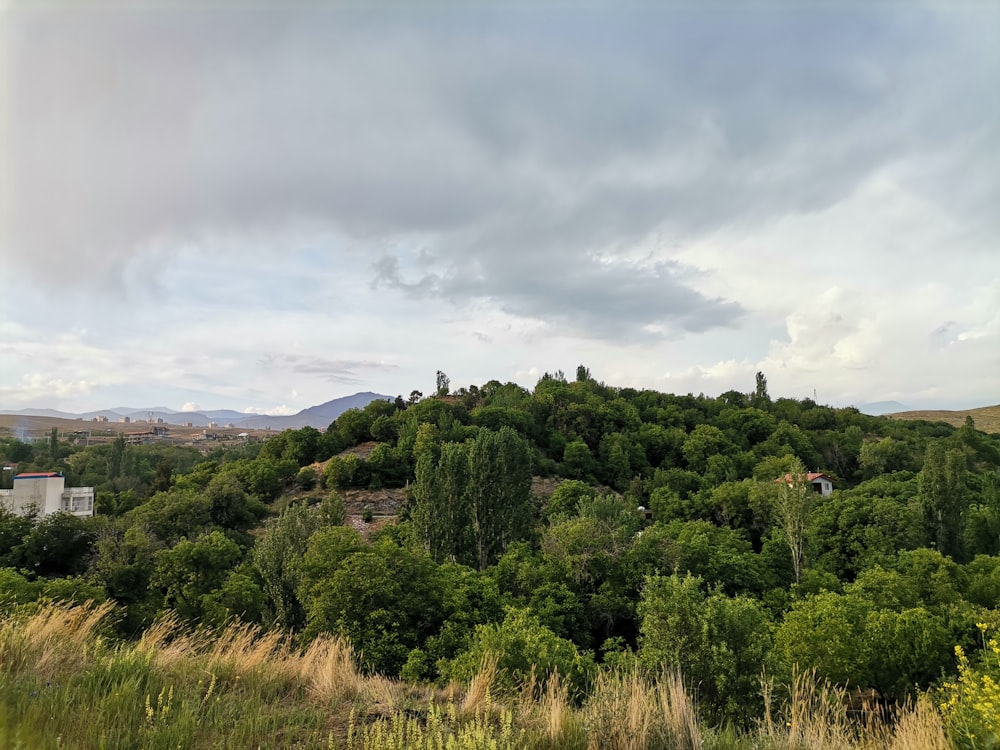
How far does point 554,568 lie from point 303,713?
21750mm

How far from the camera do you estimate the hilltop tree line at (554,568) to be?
12969 millimetres

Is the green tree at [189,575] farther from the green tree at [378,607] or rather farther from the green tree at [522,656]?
the green tree at [522,656]

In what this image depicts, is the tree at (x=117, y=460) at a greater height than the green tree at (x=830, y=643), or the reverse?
the tree at (x=117, y=460)

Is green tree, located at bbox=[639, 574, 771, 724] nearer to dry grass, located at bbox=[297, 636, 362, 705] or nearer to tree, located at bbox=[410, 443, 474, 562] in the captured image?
dry grass, located at bbox=[297, 636, 362, 705]

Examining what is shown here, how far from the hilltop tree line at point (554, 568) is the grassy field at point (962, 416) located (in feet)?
235

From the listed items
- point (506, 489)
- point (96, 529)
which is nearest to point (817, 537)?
point (506, 489)

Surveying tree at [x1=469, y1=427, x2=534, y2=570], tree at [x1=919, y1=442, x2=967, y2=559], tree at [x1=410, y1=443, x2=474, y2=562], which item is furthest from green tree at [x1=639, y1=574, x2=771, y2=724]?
tree at [x1=919, y1=442, x2=967, y2=559]

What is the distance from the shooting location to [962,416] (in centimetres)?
13162

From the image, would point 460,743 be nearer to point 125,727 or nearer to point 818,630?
point 125,727

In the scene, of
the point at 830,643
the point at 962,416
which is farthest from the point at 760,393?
the point at 830,643

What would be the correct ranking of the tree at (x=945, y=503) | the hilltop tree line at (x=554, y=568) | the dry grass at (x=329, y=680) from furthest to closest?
1. the tree at (x=945, y=503)
2. the hilltop tree line at (x=554, y=568)
3. the dry grass at (x=329, y=680)

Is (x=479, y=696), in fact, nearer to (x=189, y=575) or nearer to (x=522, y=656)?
(x=522, y=656)

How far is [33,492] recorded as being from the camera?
40.7m

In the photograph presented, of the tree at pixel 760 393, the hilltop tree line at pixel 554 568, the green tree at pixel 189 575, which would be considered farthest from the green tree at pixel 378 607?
the tree at pixel 760 393
